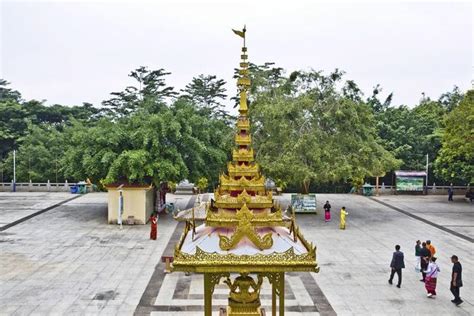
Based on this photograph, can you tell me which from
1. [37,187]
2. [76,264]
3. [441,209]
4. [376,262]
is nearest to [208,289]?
[76,264]

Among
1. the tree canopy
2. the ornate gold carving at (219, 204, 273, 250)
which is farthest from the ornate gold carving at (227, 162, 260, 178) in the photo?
the tree canopy

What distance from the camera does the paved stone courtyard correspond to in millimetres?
13891

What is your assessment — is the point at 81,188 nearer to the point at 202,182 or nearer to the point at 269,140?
the point at 202,182

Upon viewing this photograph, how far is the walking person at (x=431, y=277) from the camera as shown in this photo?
14226mm

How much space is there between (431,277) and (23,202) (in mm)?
28929

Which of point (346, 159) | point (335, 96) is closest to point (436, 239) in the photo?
point (346, 159)

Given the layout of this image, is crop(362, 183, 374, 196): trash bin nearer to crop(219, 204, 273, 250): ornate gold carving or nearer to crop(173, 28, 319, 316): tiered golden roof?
crop(173, 28, 319, 316): tiered golden roof

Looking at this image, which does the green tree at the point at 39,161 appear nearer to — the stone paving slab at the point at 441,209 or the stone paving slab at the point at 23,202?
the stone paving slab at the point at 23,202

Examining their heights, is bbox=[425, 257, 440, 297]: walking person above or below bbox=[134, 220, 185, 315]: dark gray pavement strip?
above

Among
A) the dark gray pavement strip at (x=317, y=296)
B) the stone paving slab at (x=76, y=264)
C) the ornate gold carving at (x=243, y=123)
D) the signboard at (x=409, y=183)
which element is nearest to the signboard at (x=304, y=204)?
the stone paving slab at (x=76, y=264)

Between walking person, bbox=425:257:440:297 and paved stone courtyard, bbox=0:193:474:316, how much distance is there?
246mm

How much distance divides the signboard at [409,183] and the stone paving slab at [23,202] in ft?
81.5

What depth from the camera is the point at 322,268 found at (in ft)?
59.1

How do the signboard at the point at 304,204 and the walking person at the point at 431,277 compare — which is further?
the signboard at the point at 304,204
